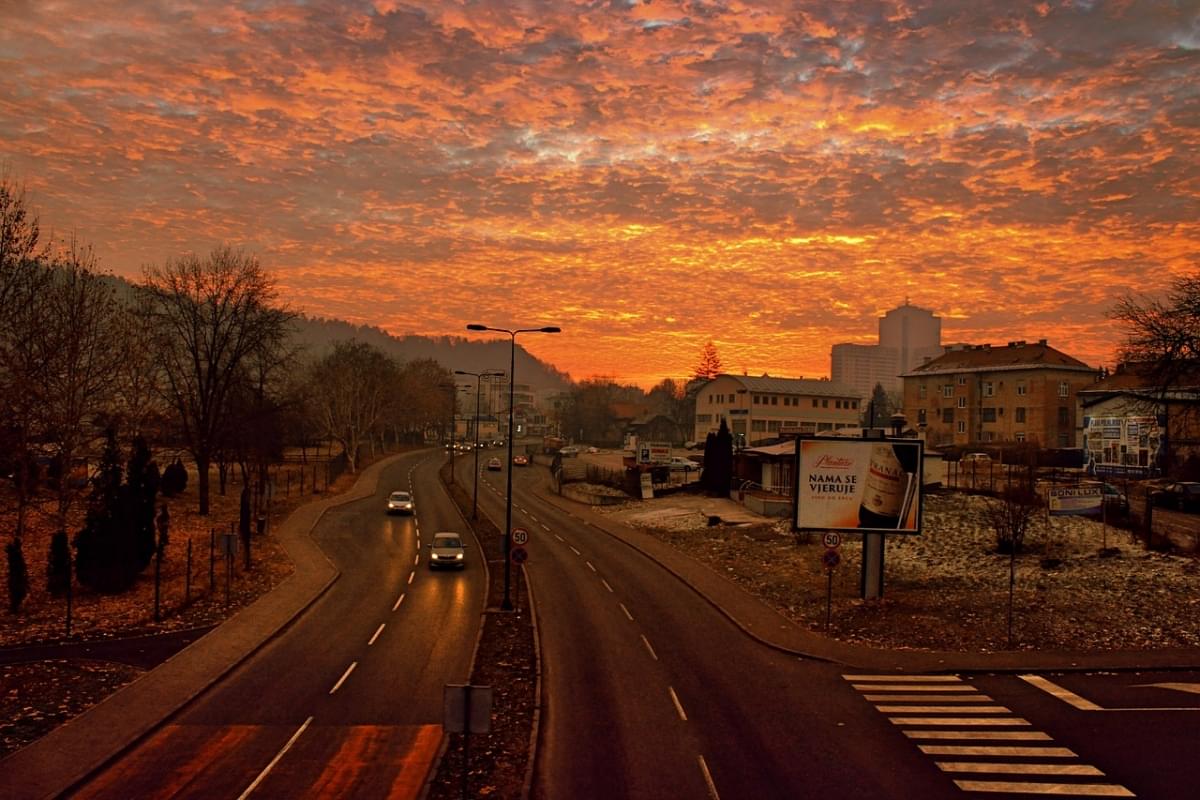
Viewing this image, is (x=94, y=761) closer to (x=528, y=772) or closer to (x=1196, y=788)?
(x=528, y=772)

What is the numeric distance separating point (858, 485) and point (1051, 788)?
16279 millimetres

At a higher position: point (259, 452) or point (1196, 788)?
point (259, 452)

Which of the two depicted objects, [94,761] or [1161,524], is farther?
[1161,524]

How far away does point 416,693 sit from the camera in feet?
68.9

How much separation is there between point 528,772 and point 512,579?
22.4 meters

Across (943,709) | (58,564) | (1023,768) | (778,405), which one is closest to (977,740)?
(1023,768)

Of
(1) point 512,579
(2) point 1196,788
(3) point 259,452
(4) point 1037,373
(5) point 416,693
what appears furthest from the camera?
(4) point 1037,373

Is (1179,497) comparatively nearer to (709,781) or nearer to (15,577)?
(709,781)

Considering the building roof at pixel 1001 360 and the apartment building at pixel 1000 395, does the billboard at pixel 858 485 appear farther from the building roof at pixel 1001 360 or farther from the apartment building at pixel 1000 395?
the building roof at pixel 1001 360

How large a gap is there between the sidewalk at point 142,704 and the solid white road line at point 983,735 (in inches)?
658

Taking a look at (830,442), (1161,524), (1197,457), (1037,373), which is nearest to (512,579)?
(830,442)

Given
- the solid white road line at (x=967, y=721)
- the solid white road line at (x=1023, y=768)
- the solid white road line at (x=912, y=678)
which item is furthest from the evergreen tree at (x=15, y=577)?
the solid white road line at (x=1023, y=768)

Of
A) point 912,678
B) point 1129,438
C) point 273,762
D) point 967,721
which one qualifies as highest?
point 1129,438

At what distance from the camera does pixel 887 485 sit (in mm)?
30719
